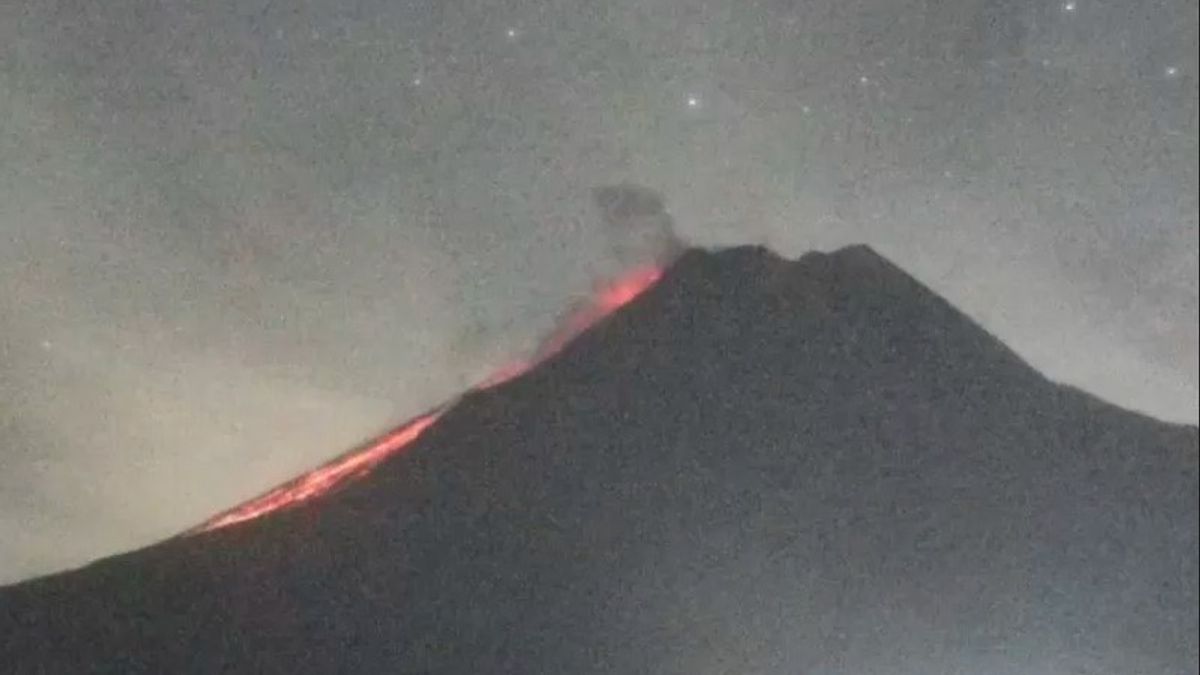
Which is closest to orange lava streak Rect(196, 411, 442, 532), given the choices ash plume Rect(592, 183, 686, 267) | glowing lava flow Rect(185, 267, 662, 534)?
glowing lava flow Rect(185, 267, 662, 534)

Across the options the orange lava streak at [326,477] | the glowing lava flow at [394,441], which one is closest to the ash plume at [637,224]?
the glowing lava flow at [394,441]

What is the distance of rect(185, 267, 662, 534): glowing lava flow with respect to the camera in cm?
178

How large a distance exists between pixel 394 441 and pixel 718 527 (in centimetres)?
48

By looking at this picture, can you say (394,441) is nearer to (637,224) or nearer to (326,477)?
(326,477)

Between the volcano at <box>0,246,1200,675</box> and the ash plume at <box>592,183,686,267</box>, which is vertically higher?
the ash plume at <box>592,183,686,267</box>

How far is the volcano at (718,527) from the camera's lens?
70.9 inches

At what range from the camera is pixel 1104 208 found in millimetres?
2100

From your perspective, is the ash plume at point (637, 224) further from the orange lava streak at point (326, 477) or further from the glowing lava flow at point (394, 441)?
the orange lava streak at point (326, 477)

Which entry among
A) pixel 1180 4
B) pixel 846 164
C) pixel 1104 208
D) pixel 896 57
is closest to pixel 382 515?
pixel 846 164

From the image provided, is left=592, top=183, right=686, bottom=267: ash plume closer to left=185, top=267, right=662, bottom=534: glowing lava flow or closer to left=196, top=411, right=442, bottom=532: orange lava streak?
left=185, top=267, right=662, bottom=534: glowing lava flow

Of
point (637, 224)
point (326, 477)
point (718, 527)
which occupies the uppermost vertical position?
point (637, 224)

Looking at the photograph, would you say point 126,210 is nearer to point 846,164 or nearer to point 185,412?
point 185,412

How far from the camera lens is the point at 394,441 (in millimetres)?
1863

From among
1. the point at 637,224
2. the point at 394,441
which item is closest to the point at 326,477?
the point at 394,441
